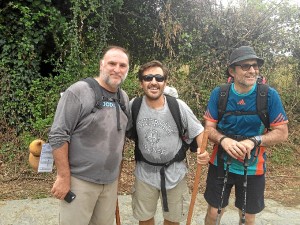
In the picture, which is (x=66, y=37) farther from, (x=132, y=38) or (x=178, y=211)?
(x=178, y=211)

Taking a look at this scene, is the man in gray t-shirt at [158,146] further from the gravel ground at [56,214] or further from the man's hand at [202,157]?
the gravel ground at [56,214]

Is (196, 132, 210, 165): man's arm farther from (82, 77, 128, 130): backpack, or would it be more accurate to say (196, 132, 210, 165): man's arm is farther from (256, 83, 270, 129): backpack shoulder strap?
(82, 77, 128, 130): backpack

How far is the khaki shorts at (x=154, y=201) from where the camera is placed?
10.2ft

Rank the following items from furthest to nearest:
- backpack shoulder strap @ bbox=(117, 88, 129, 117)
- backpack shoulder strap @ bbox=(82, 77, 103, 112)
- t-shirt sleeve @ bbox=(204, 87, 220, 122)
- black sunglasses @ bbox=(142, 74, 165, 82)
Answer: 1. t-shirt sleeve @ bbox=(204, 87, 220, 122)
2. black sunglasses @ bbox=(142, 74, 165, 82)
3. backpack shoulder strap @ bbox=(117, 88, 129, 117)
4. backpack shoulder strap @ bbox=(82, 77, 103, 112)

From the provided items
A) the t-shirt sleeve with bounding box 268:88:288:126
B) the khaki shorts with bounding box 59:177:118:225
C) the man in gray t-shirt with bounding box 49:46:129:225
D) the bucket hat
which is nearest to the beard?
the man in gray t-shirt with bounding box 49:46:129:225

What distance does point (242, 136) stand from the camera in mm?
2965

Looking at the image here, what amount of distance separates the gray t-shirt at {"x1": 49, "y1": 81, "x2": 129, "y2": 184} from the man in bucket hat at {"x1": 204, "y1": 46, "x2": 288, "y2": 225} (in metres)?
0.97

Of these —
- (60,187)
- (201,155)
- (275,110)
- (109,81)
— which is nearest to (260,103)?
(275,110)

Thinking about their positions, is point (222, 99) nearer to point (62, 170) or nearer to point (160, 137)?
point (160, 137)

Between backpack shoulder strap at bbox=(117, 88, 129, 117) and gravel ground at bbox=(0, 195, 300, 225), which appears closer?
backpack shoulder strap at bbox=(117, 88, 129, 117)

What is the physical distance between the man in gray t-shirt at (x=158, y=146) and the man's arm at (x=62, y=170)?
2.44ft

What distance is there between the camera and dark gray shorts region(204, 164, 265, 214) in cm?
309

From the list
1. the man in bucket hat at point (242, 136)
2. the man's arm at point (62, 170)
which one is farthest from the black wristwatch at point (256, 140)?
the man's arm at point (62, 170)

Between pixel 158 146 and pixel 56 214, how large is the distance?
6.93 ft
